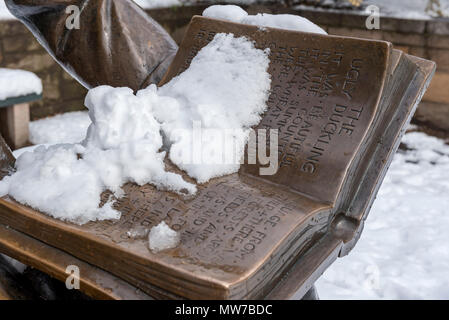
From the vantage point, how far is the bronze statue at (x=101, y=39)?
1.69 meters

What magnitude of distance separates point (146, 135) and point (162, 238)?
34cm

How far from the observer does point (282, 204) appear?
1.20m

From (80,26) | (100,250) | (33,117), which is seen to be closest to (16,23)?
(33,117)

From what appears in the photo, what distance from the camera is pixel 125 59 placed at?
1718mm

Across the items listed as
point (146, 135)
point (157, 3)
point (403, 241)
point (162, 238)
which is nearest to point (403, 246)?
point (403, 241)

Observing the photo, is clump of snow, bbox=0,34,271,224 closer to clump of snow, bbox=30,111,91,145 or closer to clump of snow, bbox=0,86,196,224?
clump of snow, bbox=0,86,196,224

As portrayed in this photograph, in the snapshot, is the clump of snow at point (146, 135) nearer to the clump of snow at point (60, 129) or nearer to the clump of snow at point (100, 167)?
the clump of snow at point (100, 167)

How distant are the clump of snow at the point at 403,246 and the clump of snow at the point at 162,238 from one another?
1414 millimetres

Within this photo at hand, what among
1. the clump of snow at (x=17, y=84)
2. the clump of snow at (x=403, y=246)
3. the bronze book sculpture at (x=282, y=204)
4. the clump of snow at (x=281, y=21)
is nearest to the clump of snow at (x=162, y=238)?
the bronze book sculpture at (x=282, y=204)

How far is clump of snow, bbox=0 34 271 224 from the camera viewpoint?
4.08ft

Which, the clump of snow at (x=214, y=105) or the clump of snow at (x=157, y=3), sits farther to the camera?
the clump of snow at (x=157, y=3)

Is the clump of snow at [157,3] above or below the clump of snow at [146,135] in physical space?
above
